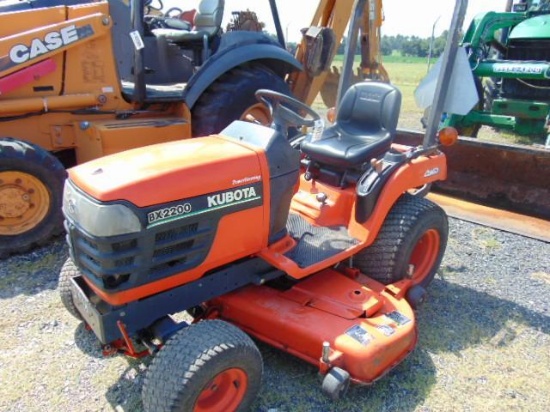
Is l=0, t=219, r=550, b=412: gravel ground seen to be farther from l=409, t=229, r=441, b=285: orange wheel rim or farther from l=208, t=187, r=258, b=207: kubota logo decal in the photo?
l=208, t=187, r=258, b=207: kubota logo decal

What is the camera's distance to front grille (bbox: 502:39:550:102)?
20.8 ft

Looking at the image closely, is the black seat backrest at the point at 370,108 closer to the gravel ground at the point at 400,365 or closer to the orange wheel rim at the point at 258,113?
the gravel ground at the point at 400,365

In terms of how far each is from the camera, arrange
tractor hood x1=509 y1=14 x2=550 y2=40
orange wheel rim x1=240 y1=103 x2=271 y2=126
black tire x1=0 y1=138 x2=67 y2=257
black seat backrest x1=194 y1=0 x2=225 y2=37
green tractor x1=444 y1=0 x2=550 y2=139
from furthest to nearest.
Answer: tractor hood x1=509 y1=14 x2=550 y2=40, green tractor x1=444 y1=0 x2=550 y2=139, black seat backrest x1=194 y1=0 x2=225 y2=37, orange wheel rim x1=240 y1=103 x2=271 y2=126, black tire x1=0 y1=138 x2=67 y2=257

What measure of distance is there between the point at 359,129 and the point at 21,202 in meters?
2.35

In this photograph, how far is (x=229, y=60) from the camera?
14.2 feet

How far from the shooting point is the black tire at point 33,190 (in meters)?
3.44

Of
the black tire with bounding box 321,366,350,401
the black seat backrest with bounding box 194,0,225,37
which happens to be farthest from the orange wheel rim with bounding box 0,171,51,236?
the black tire with bounding box 321,366,350,401

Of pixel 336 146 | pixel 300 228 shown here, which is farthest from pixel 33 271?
pixel 336 146

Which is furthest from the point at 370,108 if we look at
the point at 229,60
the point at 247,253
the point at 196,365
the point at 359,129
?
the point at 196,365

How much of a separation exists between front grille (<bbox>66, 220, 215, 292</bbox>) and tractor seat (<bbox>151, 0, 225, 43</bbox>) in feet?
9.82

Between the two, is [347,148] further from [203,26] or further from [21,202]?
[203,26]

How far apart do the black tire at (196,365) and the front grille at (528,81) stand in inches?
220

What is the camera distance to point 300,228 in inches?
110

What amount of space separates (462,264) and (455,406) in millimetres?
1483
